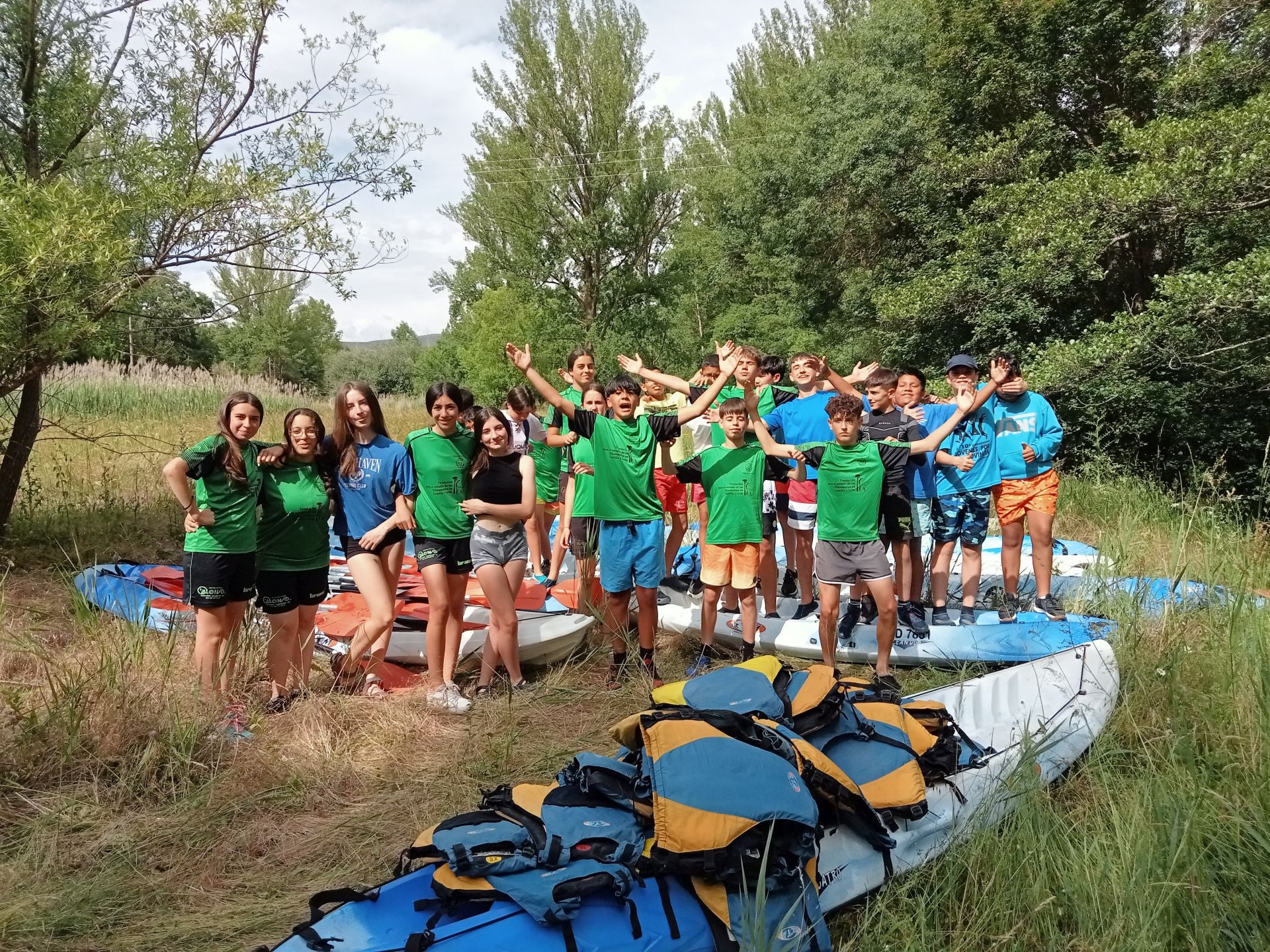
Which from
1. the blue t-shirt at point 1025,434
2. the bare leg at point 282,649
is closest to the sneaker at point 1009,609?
the blue t-shirt at point 1025,434

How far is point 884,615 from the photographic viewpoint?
4.46m

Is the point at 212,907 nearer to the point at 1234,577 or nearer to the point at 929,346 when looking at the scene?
the point at 1234,577

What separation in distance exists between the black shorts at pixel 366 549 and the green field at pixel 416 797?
29.2 inches

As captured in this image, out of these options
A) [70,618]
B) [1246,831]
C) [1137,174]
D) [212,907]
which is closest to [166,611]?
[70,618]

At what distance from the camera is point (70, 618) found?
4965mm

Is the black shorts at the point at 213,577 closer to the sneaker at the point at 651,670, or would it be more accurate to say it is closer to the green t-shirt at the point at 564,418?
the sneaker at the point at 651,670

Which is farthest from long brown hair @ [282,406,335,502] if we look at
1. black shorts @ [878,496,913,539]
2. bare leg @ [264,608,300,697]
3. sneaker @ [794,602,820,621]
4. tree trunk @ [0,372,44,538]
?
tree trunk @ [0,372,44,538]

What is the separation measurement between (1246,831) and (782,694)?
1.53 m

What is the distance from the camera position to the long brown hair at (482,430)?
14.5ft

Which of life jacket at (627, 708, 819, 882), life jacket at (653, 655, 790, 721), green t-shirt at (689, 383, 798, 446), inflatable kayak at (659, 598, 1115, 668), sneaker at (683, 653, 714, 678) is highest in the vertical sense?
green t-shirt at (689, 383, 798, 446)

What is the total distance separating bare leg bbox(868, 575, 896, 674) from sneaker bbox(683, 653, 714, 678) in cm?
111

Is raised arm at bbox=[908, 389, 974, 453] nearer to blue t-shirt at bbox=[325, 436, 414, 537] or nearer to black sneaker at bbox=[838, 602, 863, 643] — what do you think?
black sneaker at bbox=[838, 602, 863, 643]

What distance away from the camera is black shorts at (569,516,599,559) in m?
5.80

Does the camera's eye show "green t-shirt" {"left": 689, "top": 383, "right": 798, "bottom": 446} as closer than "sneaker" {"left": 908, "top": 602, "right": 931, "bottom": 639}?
No
